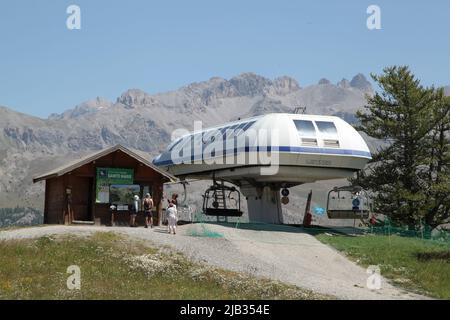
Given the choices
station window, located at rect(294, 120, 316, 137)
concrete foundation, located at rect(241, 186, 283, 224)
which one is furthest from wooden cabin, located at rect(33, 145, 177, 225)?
concrete foundation, located at rect(241, 186, 283, 224)

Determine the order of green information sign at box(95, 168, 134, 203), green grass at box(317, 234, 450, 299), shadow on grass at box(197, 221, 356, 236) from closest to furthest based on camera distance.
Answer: green grass at box(317, 234, 450, 299)
green information sign at box(95, 168, 134, 203)
shadow on grass at box(197, 221, 356, 236)

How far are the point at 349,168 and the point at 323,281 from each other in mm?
19482

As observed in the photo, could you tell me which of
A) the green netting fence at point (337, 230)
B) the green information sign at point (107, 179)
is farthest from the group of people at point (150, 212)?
the green netting fence at point (337, 230)

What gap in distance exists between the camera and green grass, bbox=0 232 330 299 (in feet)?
80.9

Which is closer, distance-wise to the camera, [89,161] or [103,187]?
[89,161]

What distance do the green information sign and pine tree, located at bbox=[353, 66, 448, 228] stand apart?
23.2 metres

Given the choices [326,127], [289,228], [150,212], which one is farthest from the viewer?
[326,127]

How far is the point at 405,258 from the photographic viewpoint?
1453 inches

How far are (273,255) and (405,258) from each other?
7282mm

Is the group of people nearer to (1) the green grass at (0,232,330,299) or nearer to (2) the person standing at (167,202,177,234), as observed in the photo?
(2) the person standing at (167,202,177,234)

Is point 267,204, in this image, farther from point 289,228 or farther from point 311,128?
point 311,128

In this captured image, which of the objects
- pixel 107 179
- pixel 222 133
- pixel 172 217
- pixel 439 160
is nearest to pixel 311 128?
pixel 222 133
